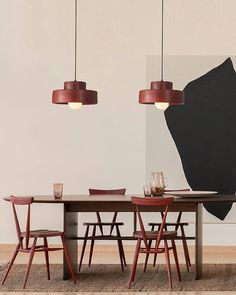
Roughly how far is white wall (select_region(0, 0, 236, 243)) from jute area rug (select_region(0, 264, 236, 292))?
1481 millimetres

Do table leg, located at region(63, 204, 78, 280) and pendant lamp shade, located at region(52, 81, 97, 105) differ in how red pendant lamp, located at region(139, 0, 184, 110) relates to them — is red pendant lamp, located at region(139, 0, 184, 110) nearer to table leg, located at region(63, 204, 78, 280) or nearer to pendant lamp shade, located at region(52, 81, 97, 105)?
pendant lamp shade, located at region(52, 81, 97, 105)

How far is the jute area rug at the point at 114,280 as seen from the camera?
5.94 m

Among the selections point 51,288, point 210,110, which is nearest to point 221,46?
point 210,110

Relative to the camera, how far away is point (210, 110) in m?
8.45

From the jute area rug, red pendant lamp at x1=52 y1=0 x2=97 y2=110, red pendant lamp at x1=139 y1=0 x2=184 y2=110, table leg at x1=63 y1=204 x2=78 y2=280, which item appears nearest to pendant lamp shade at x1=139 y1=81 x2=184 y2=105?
red pendant lamp at x1=139 y1=0 x2=184 y2=110

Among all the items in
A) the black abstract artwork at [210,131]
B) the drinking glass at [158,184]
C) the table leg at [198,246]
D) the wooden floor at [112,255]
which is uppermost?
the black abstract artwork at [210,131]

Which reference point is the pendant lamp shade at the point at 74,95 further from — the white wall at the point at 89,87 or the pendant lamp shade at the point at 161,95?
the white wall at the point at 89,87

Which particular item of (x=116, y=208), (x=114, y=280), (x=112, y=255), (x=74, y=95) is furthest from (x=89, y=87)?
(x=114, y=280)

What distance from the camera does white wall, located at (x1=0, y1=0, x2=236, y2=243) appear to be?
845 cm

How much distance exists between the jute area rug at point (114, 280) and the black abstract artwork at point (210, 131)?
1382 mm

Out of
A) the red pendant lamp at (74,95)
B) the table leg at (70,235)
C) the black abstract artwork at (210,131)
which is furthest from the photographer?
the black abstract artwork at (210,131)

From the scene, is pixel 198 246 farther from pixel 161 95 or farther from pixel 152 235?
pixel 161 95

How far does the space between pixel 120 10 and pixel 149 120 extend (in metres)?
1.25

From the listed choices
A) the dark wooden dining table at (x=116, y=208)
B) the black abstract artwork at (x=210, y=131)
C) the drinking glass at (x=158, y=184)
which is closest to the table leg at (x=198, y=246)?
the dark wooden dining table at (x=116, y=208)
